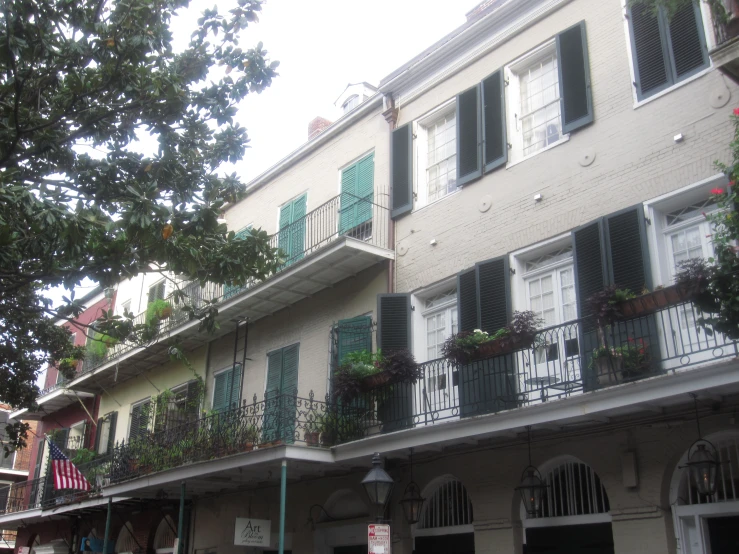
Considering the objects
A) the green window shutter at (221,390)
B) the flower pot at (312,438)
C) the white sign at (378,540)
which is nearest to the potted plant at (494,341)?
the flower pot at (312,438)

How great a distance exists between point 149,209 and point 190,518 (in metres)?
9.69

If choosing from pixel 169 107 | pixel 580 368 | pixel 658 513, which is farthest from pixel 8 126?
pixel 658 513

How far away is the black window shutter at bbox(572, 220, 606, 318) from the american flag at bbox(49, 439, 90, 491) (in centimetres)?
1243

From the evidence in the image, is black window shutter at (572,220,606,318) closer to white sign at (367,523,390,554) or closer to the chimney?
white sign at (367,523,390,554)

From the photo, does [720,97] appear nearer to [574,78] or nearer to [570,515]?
[574,78]

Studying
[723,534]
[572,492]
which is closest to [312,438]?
[572,492]

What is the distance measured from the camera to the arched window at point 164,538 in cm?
1850

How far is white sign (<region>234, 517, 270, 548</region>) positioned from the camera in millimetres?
13758

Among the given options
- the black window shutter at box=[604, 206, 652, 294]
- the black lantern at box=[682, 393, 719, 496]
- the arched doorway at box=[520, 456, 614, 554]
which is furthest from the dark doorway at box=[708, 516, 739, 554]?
the black window shutter at box=[604, 206, 652, 294]

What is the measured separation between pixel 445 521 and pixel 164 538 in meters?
9.48

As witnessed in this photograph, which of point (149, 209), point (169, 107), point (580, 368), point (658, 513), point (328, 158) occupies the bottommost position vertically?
point (658, 513)

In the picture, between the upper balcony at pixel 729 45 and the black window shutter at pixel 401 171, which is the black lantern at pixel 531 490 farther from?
the black window shutter at pixel 401 171

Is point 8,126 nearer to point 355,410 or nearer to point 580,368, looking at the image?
point 355,410

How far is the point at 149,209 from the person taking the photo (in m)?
9.96
